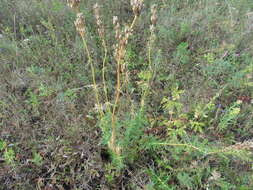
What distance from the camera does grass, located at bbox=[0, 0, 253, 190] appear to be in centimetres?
165

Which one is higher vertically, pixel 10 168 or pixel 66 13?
pixel 66 13

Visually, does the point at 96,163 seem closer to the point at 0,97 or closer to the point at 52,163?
the point at 52,163

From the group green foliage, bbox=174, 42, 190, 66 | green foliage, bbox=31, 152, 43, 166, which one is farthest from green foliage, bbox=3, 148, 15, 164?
green foliage, bbox=174, 42, 190, 66

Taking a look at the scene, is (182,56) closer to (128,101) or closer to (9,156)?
(128,101)

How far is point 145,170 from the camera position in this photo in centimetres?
170

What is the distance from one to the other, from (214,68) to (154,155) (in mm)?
1380

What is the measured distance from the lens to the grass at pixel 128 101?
64.9 inches

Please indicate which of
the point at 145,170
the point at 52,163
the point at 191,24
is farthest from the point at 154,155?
the point at 191,24

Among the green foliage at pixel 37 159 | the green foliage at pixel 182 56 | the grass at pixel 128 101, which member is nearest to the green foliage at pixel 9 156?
the grass at pixel 128 101

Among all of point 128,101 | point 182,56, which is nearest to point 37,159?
point 128,101

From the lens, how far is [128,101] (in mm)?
2072

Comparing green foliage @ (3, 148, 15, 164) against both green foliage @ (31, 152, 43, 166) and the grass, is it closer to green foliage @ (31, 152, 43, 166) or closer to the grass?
the grass

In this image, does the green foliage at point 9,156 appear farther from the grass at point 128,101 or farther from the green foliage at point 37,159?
the green foliage at point 37,159

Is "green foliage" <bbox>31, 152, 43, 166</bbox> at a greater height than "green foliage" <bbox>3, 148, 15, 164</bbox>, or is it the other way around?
→ "green foliage" <bbox>3, 148, 15, 164</bbox>
